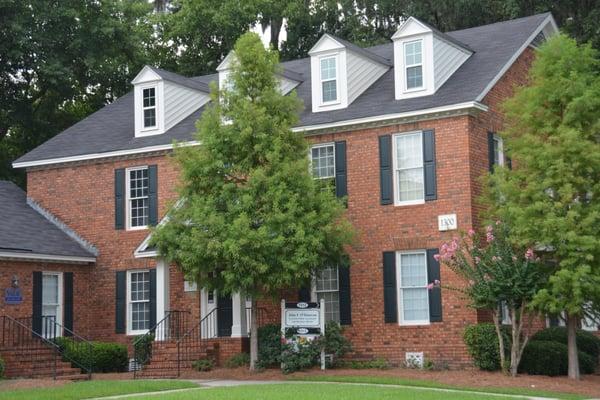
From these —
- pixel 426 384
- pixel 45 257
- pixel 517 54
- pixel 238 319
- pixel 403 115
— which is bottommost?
pixel 426 384

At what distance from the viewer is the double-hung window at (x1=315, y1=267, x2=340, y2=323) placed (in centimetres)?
2520

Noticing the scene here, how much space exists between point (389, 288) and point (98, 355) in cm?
848

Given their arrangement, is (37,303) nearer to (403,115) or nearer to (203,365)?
(203,365)

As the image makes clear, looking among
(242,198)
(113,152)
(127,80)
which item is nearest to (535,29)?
(242,198)

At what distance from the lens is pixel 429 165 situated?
947 inches

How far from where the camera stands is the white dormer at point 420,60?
985 inches

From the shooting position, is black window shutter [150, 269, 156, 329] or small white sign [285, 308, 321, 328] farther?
black window shutter [150, 269, 156, 329]

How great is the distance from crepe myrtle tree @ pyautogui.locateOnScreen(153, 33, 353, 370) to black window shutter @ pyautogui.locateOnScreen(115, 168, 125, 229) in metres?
5.48

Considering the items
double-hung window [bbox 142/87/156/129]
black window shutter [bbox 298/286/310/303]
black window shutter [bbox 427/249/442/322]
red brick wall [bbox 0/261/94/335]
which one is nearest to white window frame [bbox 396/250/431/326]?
black window shutter [bbox 427/249/442/322]

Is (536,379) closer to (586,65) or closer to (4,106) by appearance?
(586,65)

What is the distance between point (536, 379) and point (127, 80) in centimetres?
2617

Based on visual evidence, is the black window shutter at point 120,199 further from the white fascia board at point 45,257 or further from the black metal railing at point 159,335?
the black metal railing at point 159,335

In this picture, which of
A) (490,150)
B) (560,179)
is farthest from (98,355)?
(560,179)

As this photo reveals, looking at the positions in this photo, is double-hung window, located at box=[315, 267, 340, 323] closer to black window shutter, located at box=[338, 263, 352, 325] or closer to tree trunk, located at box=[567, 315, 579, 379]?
black window shutter, located at box=[338, 263, 352, 325]
